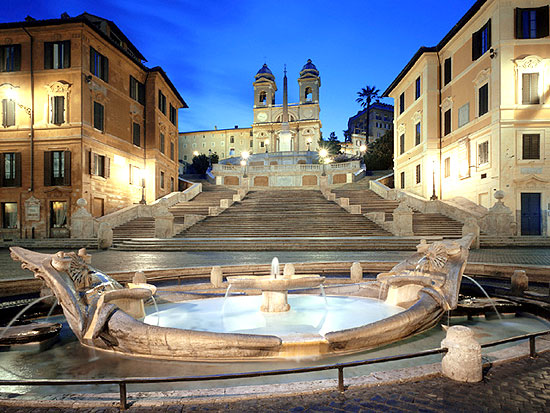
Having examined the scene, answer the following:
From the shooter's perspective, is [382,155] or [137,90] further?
[382,155]

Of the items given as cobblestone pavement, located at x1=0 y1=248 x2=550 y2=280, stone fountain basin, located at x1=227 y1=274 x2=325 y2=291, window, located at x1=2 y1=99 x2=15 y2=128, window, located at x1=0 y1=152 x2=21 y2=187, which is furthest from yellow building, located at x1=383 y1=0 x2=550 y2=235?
window, located at x1=2 y1=99 x2=15 y2=128

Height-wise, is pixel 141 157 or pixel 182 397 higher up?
pixel 141 157

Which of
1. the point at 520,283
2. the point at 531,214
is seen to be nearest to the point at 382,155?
the point at 531,214

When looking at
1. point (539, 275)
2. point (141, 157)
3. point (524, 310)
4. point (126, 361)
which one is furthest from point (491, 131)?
point (141, 157)

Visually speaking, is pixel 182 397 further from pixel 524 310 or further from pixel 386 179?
pixel 386 179

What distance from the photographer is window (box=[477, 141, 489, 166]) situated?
76.1ft

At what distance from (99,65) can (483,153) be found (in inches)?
1178

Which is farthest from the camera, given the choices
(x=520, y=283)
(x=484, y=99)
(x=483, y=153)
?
(x=484, y=99)

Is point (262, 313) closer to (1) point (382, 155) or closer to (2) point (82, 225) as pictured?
(2) point (82, 225)

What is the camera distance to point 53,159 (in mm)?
25516

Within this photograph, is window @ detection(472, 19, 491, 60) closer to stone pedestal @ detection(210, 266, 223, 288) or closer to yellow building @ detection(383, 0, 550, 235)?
yellow building @ detection(383, 0, 550, 235)

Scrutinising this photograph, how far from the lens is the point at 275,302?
6598mm

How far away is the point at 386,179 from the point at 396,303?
3523 centimetres

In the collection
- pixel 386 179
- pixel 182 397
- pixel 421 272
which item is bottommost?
pixel 182 397
